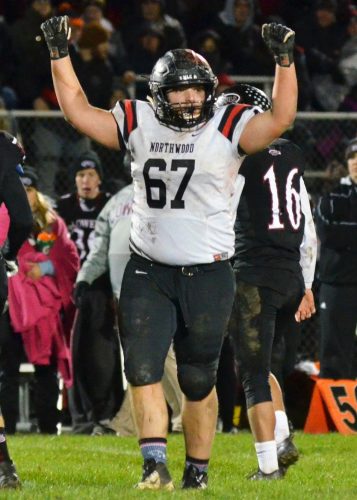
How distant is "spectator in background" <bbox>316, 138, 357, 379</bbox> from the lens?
37.8 ft

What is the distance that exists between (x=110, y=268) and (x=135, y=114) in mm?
4434

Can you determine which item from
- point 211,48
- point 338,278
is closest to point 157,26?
point 211,48

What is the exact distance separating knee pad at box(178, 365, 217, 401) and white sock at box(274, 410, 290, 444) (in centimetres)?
116

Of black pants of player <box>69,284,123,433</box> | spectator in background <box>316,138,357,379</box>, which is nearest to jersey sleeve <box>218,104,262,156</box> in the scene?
black pants of player <box>69,284,123,433</box>

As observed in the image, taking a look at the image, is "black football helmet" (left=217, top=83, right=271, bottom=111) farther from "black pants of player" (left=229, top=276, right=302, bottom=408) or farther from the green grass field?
the green grass field

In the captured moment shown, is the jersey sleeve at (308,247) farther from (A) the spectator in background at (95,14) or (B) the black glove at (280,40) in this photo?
(A) the spectator in background at (95,14)

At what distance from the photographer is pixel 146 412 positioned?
Answer: 645 cm

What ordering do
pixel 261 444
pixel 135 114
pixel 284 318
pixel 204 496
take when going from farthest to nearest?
pixel 284 318
pixel 261 444
pixel 135 114
pixel 204 496

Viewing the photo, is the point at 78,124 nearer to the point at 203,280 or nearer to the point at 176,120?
the point at 176,120

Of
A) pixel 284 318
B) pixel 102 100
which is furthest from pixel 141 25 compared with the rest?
pixel 284 318

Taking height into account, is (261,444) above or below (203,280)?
below

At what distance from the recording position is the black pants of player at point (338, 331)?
11484 millimetres

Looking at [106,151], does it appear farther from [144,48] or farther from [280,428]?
[280,428]

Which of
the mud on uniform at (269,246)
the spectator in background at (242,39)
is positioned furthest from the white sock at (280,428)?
the spectator in background at (242,39)
